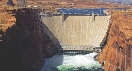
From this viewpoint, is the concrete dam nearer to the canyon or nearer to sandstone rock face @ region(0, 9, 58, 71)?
the canyon

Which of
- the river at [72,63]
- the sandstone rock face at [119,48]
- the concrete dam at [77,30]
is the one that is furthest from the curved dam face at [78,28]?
the sandstone rock face at [119,48]

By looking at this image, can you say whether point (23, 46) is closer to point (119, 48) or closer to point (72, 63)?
point (72, 63)

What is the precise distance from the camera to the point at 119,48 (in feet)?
277

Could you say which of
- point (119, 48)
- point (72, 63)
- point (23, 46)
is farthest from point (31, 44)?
point (119, 48)

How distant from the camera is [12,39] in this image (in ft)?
199

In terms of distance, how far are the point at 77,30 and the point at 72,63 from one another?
23091 millimetres

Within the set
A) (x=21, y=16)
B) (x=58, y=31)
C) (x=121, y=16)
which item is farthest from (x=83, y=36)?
(x=21, y=16)

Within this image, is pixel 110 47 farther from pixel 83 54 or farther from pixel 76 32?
pixel 76 32

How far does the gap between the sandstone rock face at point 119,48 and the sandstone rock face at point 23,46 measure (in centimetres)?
2127

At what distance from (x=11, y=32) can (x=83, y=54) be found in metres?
52.7

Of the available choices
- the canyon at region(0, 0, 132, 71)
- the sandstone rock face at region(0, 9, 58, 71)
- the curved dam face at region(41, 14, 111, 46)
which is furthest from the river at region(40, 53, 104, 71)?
the curved dam face at region(41, 14, 111, 46)

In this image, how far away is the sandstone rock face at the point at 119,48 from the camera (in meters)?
76.5

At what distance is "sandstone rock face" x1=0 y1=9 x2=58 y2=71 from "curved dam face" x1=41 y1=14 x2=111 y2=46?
528 cm

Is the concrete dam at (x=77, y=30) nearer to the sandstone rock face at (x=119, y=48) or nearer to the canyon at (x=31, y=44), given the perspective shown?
the canyon at (x=31, y=44)
